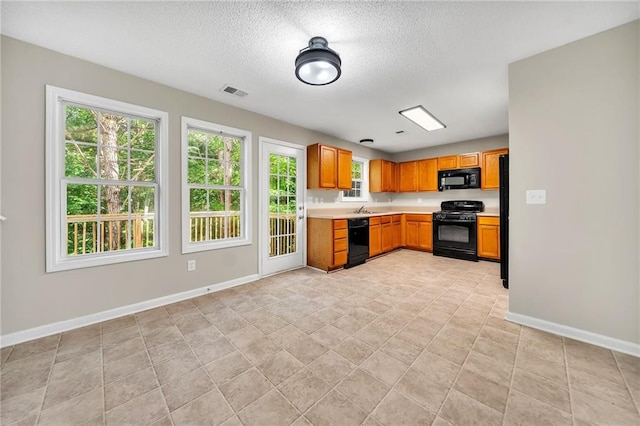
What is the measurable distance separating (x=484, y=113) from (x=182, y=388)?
477cm

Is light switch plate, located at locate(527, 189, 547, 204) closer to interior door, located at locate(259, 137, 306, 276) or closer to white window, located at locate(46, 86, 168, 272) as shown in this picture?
interior door, located at locate(259, 137, 306, 276)

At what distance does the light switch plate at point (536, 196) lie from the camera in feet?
7.27

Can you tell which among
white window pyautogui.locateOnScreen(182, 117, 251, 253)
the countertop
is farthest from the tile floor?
the countertop

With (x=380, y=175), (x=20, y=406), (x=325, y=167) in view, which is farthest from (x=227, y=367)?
(x=380, y=175)

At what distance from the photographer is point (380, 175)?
5.92 meters

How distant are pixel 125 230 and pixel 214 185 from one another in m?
1.10

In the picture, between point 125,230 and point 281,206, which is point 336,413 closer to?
point 125,230

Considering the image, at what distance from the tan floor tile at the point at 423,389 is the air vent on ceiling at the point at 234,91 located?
3238 millimetres

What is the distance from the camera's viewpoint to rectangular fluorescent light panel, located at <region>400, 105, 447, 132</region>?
11.7 ft

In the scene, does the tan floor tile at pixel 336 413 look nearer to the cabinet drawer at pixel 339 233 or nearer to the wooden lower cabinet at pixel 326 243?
the wooden lower cabinet at pixel 326 243

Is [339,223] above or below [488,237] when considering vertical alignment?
above

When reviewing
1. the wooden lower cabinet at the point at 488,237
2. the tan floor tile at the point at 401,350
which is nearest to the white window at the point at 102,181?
the tan floor tile at the point at 401,350

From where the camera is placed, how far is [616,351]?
1893mm

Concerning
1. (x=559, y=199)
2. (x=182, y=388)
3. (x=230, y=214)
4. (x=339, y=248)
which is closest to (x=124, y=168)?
(x=230, y=214)
